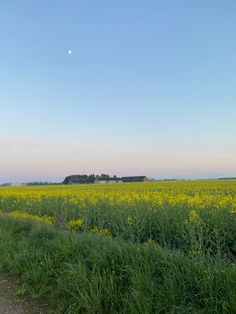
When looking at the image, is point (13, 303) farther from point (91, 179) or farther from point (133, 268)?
point (91, 179)

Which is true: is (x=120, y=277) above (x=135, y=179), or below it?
below

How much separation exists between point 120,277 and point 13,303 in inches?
66.4

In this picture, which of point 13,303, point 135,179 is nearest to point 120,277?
point 13,303

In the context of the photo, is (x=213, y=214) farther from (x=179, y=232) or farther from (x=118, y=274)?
(x=118, y=274)

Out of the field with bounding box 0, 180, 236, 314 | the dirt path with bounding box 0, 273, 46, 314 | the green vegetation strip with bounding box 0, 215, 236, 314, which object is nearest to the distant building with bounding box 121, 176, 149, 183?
the field with bounding box 0, 180, 236, 314

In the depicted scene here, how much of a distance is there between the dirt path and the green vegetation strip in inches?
8.0

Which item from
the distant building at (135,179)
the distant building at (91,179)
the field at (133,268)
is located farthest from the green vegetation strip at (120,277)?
the distant building at (91,179)

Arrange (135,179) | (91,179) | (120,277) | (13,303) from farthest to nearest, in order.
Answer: (135,179) → (91,179) → (13,303) → (120,277)

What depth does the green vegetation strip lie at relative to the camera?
14.2 ft

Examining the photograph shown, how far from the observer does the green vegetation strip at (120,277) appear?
14.2 feet

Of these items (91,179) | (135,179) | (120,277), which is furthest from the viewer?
(135,179)

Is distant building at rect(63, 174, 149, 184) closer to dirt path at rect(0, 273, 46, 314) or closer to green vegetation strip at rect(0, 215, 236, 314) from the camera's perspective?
green vegetation strip at rect(0, 215, 236, 314)

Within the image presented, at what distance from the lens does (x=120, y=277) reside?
5336 millimetres

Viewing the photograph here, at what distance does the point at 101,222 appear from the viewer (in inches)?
451
